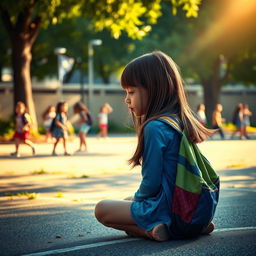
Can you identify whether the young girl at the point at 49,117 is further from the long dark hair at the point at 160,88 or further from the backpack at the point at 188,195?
the backpack at the point at 188,195

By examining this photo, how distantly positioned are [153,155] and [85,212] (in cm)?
247

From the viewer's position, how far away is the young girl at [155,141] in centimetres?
417

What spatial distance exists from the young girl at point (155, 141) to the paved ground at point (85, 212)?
6.9 inches

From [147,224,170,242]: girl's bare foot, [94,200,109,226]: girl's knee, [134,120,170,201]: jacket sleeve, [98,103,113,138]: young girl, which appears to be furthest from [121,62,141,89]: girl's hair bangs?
[98,103,113,138]: young girl

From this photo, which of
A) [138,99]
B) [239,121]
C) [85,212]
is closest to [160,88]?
[138,99]

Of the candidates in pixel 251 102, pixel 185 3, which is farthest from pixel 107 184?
pixel 251 102

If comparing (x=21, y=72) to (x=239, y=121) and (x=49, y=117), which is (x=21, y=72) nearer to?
(x=49, y=117)

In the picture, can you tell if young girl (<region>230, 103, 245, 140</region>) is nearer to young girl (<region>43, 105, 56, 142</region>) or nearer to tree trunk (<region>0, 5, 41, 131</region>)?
young girl (<region>43, 105, 56, 142</region>)

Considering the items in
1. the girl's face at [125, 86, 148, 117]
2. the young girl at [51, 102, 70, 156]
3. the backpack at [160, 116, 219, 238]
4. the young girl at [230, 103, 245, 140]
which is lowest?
the young girl at [230, 103, 245, 140]

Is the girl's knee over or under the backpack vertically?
under

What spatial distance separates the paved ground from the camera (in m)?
4.26

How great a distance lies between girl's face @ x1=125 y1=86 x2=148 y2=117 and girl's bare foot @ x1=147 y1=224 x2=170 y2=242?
886 mm

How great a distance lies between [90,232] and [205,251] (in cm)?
144

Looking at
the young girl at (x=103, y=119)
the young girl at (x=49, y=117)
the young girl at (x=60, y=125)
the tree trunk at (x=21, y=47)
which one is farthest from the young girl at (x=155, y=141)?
the young girl at (x=103, y=119)
